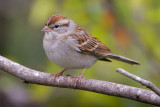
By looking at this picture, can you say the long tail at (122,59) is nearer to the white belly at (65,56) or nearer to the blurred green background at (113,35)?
the blurred green background at (113,35)

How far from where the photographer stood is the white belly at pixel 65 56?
3246 millimetres

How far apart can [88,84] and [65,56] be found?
1.86ft

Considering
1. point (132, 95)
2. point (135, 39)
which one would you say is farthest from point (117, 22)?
point (132, 95)

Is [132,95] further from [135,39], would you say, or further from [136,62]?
[135,39]

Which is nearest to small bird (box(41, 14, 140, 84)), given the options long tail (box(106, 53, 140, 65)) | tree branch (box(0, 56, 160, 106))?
long tail (box(106, 53, 140, 65))

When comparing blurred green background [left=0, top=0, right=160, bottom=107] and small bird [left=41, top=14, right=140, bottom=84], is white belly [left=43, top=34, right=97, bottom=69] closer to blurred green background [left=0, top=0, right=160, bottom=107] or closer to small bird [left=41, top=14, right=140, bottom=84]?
small bird [left=41, top=14, right=140, bottom=84]

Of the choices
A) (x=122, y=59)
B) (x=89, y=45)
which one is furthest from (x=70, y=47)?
(x=122, y=59)

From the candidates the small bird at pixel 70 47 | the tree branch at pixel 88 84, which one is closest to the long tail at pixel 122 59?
the small bird at pixel 70 47

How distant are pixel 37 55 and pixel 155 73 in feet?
5.54

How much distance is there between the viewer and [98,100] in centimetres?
342

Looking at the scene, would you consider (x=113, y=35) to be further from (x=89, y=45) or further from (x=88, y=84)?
(x=88, y=84)

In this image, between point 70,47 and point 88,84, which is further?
point 70,47

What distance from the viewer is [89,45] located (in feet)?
12.1

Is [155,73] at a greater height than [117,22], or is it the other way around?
[117,22]
